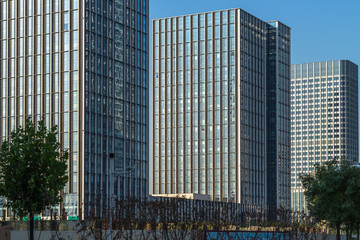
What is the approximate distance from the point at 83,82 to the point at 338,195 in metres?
66.6

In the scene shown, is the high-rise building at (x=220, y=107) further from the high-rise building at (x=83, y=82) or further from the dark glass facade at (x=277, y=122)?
the high-rise building at (x=83, y=82)

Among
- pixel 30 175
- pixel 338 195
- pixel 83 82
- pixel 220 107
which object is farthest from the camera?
pixel 220 107

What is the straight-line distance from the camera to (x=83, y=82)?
398 ft

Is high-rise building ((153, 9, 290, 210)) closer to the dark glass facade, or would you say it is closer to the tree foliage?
the dark glass facade

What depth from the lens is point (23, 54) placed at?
12762 cm

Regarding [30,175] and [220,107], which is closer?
[30,175]

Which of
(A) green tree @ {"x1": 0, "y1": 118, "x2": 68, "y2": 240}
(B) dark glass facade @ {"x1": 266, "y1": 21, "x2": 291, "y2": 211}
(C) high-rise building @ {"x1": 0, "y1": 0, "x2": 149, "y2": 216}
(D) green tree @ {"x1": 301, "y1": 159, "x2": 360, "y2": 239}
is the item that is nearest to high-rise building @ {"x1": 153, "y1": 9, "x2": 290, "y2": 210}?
(B) dark glass facade @ {"x1": 266, "y1": 21, "x2": 291, "y2": 211}

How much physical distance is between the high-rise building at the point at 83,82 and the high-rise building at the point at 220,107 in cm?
4031

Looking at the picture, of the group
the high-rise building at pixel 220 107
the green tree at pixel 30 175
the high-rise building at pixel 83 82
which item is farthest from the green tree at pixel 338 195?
the high-rise building at pixel 220 107

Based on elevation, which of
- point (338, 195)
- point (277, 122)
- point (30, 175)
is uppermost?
point (277, 122)

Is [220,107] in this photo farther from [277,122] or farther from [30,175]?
[30,175]

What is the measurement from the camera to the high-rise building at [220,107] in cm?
16900

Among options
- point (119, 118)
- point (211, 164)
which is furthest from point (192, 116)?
point (119, 118)

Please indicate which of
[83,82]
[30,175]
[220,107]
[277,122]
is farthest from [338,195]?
[277,122]
